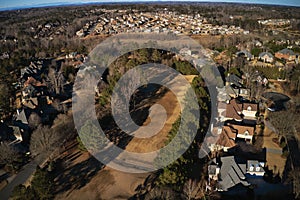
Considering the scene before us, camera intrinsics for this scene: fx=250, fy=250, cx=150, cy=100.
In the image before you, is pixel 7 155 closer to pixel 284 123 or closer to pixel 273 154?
pixel 273 154

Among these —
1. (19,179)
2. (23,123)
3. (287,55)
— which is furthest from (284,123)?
(287,55)

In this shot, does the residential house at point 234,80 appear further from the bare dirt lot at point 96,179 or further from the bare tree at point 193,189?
the bare tree at point 193,189

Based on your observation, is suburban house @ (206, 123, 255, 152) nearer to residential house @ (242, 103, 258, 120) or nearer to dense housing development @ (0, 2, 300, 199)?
dense housing development @ (0, 2, 300, 199)

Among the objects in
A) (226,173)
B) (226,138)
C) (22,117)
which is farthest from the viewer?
(22,117)

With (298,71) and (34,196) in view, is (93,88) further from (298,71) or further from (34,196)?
(298,71)

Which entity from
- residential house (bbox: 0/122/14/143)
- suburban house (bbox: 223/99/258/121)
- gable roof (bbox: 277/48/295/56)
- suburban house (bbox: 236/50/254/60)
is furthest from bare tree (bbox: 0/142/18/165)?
gable roof (bbox: 277/48/295/56)

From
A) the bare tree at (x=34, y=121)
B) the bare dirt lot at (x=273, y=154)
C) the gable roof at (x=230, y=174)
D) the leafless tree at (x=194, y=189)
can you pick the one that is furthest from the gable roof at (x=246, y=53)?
the bare tree at (x=34, y=121)
